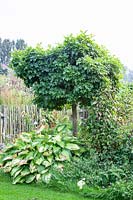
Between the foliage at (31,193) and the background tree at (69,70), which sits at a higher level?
the background tree at (69,70)

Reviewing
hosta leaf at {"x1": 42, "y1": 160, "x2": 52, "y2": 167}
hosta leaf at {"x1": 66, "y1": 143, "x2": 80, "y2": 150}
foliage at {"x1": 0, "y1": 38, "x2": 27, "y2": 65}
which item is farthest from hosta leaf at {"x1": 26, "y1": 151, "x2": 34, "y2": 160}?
foliage at {"x1": 0, "y1": 38, "x2": 27, "y2": 65}

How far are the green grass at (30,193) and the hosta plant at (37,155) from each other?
15 centimetres

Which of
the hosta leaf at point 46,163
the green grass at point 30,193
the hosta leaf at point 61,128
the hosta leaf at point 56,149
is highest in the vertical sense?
the hosta leaf at point 61,128

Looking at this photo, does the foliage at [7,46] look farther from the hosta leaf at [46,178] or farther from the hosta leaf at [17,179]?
the hosta leaf at [46,178]

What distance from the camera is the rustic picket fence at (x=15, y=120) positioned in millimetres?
8914

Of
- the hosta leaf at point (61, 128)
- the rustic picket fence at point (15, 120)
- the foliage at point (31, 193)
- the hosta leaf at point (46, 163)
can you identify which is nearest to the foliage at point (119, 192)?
the foliage at point (31, 193)

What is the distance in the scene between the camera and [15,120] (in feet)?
30.1

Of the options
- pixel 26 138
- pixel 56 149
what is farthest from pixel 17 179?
pixel 26 138

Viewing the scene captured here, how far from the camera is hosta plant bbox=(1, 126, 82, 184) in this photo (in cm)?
555

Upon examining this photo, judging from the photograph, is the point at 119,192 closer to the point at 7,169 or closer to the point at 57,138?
the point at 57,138

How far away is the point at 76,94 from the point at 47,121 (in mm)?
3177

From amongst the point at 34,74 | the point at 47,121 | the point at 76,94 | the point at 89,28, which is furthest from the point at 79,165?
the point at 47,121

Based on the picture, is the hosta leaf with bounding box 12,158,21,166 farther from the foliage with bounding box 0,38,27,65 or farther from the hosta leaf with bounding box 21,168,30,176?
the foliage with bounding box 0,38,27,65

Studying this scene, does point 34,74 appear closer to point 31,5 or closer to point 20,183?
point 20,183
